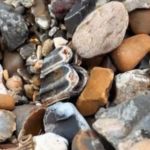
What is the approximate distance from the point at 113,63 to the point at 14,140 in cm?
33

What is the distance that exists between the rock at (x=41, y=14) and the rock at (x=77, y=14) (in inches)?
3.7

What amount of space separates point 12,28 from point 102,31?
297 mm

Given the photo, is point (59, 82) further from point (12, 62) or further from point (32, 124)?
point (12, 62)

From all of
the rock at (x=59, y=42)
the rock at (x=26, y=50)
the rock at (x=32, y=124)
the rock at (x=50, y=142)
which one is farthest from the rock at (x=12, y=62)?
the rock at (x=50, y=142)

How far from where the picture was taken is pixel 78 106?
57.7 inches

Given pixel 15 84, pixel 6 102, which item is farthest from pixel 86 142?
pixel 15 84

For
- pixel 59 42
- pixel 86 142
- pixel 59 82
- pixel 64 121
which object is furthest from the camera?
pixel 59 42

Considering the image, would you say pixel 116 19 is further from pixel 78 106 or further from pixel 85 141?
pixel 85 141

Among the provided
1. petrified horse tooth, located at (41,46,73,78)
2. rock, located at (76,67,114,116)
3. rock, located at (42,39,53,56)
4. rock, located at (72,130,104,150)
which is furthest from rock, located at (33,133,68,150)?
rock, located at (42,39,53,56)

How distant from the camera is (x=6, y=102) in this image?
1516mm

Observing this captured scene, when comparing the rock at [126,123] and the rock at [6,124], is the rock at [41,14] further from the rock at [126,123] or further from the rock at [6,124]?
the rock at [126,123]

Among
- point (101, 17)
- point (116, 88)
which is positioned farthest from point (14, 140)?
point (101, 17)

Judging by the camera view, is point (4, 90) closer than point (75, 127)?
No

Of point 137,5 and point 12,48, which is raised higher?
point 137,5
